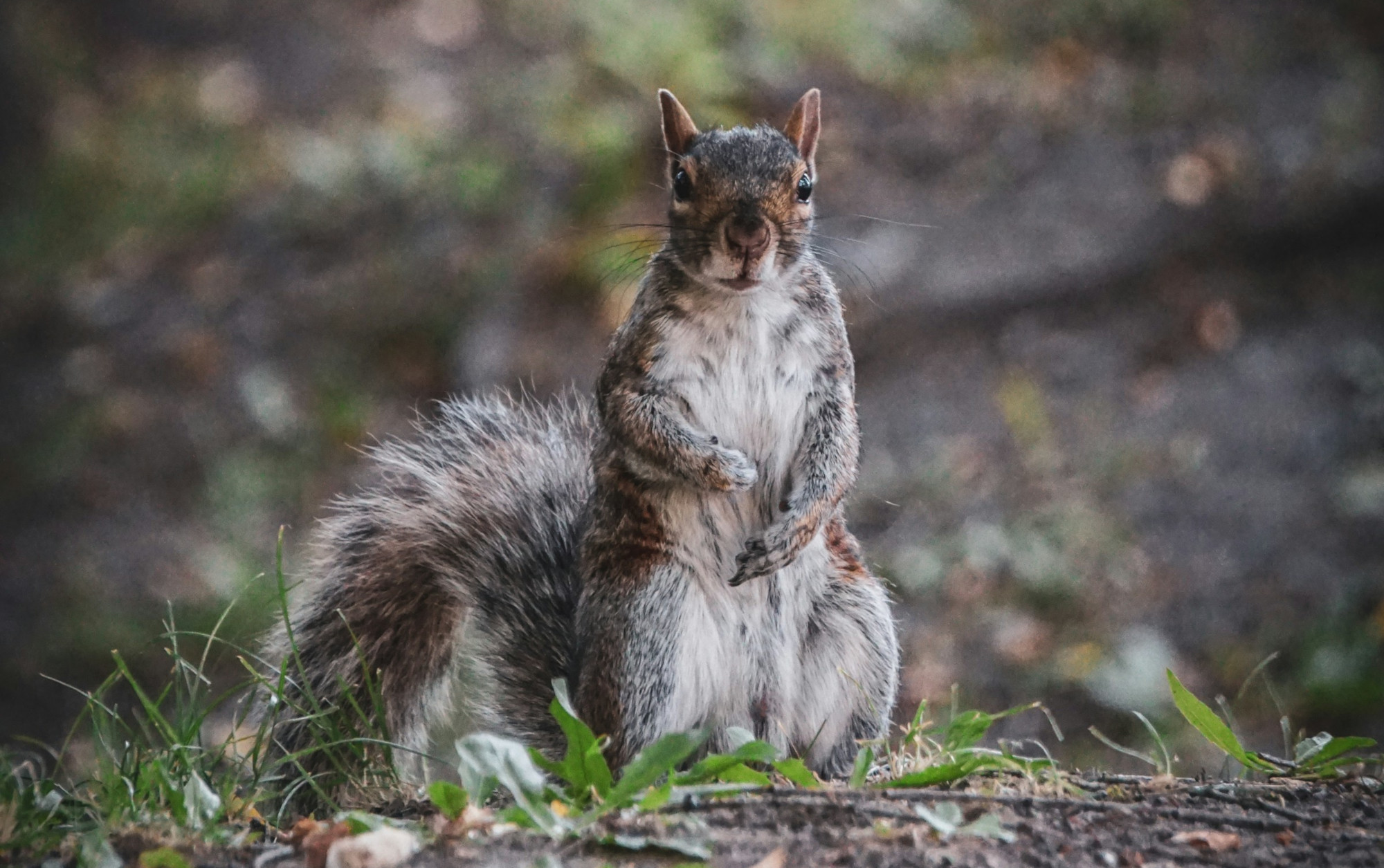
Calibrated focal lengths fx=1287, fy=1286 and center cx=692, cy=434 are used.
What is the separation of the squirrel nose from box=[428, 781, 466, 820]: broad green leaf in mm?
888

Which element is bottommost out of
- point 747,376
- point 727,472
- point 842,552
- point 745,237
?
point 842,552

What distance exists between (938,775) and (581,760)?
1.66ft

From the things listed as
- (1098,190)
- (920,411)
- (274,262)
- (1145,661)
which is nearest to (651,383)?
(1145,661)

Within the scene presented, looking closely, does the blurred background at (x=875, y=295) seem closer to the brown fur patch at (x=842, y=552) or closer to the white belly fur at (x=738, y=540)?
the brown fur patch at (x=842, y=552)

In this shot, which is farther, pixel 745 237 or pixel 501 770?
pixel 745 237

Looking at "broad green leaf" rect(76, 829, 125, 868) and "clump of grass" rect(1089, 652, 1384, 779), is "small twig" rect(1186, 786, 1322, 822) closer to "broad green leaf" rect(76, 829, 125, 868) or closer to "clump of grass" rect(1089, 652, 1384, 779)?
"clump of grass" rect(1089, 652, 1384, 779)

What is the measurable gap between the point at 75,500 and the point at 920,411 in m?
3.10

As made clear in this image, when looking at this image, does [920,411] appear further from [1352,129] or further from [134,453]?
[134,453]

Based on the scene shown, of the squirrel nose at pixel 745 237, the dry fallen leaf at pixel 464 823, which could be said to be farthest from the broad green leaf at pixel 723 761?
the squirrel nose at pixel 745 237

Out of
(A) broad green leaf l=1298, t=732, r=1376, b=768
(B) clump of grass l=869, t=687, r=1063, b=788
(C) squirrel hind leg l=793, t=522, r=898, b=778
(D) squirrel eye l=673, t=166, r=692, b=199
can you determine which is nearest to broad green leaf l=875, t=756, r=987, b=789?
(B) clump of grass l=869, t=687, r=1063, b=788

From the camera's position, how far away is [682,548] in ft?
6.88

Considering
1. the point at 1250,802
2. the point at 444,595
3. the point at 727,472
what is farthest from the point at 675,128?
the point at 1250,802

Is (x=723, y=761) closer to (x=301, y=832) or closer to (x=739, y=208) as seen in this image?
(x=301, y=832)

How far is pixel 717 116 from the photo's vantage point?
4.82 m
